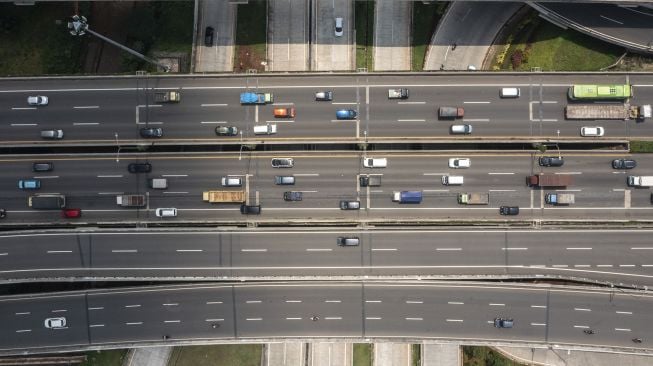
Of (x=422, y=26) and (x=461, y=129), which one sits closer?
(x=461, y=129)

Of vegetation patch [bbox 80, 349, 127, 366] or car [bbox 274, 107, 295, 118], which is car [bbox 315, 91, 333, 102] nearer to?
car [bbox 274, 107, 295, 118]

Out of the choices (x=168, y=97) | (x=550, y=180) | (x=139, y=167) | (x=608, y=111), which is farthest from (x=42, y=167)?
(x=608, y=111)

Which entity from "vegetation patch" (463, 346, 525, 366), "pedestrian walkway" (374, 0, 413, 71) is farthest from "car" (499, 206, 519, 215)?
"pedestrian walkway" (374, 0, 413, 71)

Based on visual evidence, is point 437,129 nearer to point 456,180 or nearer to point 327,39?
point 456,180

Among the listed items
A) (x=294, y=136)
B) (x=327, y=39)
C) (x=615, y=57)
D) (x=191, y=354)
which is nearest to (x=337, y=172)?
(x=294, y=136)

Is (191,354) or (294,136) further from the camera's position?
(191,354)

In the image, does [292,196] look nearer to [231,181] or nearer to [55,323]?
[231,181]

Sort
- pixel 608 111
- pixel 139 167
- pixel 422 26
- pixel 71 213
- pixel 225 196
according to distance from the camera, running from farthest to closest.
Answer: pixel 422 26 < pixel 71 213 < pixel 139 167 < pixel 225 196 < pixel 608 111

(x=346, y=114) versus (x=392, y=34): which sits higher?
(x=392, y=34)
